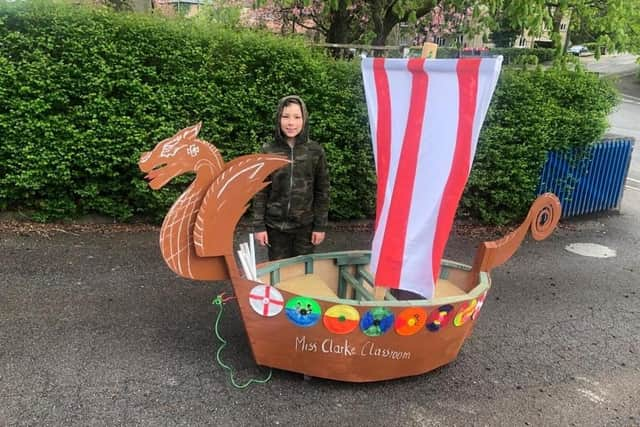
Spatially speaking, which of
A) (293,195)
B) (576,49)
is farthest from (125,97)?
(576,49)

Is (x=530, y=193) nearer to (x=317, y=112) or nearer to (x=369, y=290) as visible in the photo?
(x=317, y=112)

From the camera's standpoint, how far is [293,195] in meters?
3.80

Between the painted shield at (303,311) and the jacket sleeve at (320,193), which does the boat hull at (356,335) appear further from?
the jacket sleeve at (320,193)

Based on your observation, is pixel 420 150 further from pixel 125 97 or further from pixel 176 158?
pixel 125 97

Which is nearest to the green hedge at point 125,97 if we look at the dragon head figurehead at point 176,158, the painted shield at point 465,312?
the dragon head figurehead at point 176,158

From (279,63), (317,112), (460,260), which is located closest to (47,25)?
(279,63)

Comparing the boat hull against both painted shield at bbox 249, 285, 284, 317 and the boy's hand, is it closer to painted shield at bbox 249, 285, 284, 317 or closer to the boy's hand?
painted shield at bbox 249, 285, 284, 317

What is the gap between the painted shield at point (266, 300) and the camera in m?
3.02

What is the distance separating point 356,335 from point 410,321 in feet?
1.12

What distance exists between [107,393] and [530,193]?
5.78 m

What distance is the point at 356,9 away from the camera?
10352mm

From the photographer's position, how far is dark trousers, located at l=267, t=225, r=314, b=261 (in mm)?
3963

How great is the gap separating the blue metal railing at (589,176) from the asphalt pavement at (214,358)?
1937mm

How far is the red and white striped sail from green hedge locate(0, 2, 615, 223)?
2.81 m
